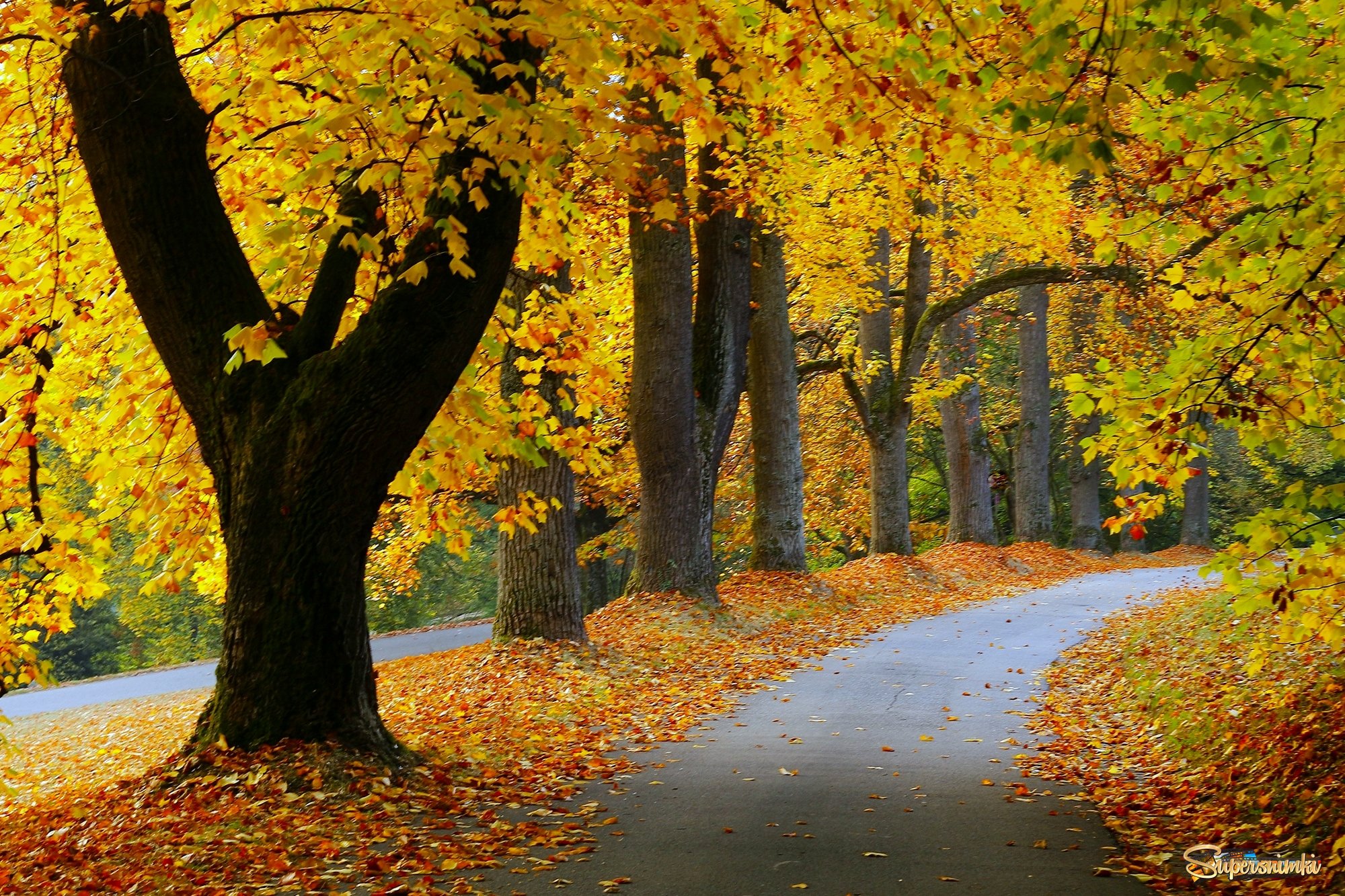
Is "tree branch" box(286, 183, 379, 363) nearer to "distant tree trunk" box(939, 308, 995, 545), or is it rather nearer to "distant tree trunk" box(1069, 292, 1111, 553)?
"distant tree trunk" box(939, 308, 995, 545)

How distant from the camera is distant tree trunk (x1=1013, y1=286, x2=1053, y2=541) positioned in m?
27.0

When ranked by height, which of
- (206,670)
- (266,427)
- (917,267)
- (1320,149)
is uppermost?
(917,267)

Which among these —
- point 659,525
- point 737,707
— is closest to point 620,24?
point 737,707

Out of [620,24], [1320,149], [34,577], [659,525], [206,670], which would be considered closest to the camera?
[1320,149]

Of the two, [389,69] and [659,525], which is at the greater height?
[389,69]

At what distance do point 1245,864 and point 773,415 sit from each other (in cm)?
1253

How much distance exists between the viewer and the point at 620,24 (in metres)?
6.19

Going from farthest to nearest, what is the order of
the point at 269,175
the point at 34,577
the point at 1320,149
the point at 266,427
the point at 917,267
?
the point at 917,267 → the point at 34,577 → the point at 269,175 → the point at 266,427 → the point at 1320,149

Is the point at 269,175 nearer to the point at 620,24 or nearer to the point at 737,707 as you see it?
the point at 620,24

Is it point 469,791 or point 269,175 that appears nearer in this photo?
point 469,791

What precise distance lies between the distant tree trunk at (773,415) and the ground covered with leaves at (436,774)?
0.96 metres

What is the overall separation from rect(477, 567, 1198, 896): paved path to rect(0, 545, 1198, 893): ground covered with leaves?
1.01 feet

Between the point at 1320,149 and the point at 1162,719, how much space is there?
182 inches

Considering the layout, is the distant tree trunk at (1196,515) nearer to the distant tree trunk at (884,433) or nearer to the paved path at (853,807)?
the distant tree trunk at (884,433)
